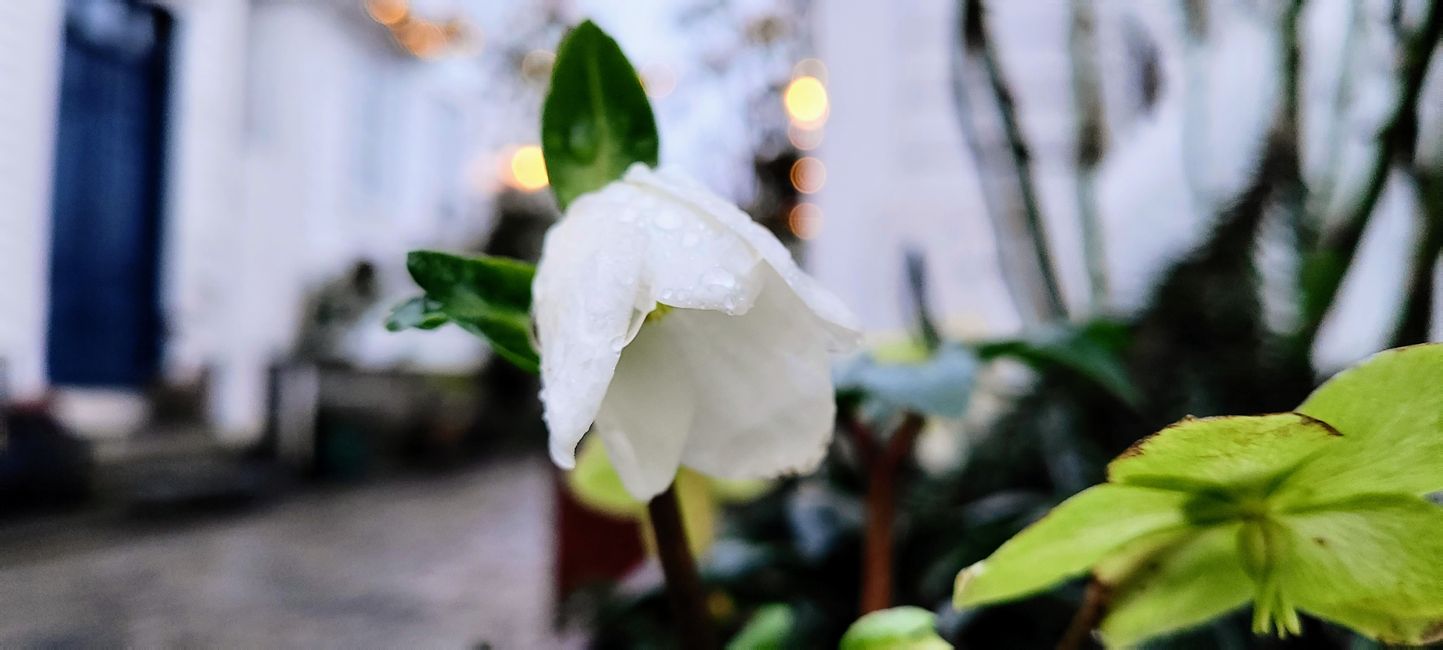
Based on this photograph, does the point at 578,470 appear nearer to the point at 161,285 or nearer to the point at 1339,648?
the point at 161,285

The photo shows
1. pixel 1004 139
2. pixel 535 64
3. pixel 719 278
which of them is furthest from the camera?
pixel 535 64

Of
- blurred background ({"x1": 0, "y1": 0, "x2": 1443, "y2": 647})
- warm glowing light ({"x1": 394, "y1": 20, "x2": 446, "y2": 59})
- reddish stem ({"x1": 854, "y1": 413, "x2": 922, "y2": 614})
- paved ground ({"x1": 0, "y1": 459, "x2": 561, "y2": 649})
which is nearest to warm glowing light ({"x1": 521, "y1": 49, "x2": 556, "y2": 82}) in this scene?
blurred background ({"x1": 0, "y1": 0, "x2": 1443, "y2": 647})


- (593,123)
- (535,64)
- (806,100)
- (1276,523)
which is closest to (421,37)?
(535,64)

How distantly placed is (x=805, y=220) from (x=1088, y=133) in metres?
0.71

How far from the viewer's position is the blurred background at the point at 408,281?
202 mm

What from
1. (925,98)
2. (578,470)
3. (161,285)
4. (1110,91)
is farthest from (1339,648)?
(925,98)

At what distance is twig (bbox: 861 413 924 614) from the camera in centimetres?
26

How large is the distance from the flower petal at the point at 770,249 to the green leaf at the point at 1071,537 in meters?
0.05

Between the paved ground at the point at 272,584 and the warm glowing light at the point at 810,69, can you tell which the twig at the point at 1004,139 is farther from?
the warm glowing light at the point at 810,69

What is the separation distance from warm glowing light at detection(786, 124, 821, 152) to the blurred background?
254 millimetres

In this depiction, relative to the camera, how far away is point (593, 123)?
15cm

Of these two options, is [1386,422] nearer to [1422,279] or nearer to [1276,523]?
[1276,523]

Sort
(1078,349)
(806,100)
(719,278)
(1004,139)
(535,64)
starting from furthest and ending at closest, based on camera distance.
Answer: (806,100)
(535,64)
(1004,139)
(1078,349)
(719,278)

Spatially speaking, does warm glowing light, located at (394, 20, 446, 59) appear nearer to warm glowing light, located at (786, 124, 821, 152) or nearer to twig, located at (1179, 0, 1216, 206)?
twig, located at (1179, 0, 1216, 206)
